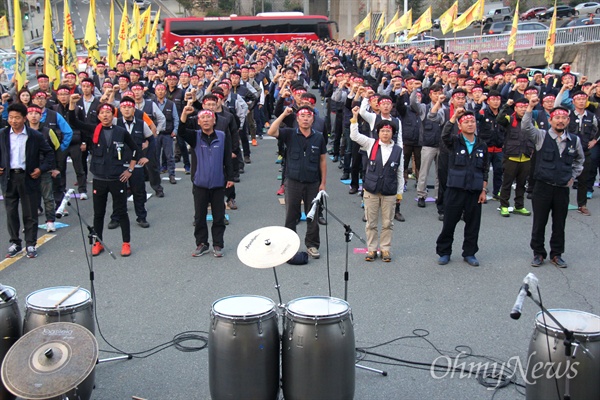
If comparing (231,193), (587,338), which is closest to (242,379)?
(587,338)

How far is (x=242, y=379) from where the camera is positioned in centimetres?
490

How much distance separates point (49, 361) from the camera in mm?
4609

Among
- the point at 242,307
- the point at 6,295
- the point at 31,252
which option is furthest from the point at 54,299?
the point at 31,252

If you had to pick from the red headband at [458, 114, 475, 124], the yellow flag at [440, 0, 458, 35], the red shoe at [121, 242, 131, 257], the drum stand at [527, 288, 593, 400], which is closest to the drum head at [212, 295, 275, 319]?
the drum stand at [527, 288, 593, 400]

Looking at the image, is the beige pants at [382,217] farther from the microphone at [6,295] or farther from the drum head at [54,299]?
the microphone at [6,295]

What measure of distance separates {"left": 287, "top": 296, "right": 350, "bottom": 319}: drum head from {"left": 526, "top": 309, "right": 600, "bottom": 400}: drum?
142 cm

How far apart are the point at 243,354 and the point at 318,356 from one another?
55 centimetres

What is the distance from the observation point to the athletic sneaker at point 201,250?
30.2 ft

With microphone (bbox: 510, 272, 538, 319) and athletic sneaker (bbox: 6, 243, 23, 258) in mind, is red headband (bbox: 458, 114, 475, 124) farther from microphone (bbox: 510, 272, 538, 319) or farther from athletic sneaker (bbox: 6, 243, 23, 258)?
athletic sneaker (bbox: 6, 243, 23, 258)

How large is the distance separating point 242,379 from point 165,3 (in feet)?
257

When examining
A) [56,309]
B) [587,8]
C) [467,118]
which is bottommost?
[56,309]

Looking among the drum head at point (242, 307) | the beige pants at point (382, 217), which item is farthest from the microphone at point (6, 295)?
the beige pants at point (382, 217)

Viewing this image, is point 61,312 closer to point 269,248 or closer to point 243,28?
point 269,248

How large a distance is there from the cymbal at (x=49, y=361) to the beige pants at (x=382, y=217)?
15.9 feet
